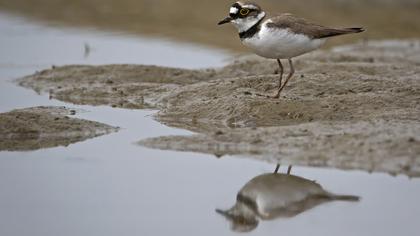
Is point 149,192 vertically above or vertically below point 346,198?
below

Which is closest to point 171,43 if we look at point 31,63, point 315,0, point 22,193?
point 31,63

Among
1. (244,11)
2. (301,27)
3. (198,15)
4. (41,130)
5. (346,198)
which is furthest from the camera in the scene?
(198,15)

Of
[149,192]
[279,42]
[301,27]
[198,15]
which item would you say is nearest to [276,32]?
[279,42]

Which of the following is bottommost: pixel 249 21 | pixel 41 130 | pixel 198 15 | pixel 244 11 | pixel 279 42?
pixel 41 130

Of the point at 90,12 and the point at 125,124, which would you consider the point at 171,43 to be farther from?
the point at 125,124

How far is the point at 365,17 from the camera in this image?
17844 mm

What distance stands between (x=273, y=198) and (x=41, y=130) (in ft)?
10.0

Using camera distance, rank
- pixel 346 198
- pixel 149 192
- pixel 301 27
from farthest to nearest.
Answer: pixel 301 27 → pixel 149 192 → pixel 346 198

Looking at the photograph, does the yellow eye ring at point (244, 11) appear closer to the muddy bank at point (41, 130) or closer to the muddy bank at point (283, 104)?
the muddy bank at point (283, 104)

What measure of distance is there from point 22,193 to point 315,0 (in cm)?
1257

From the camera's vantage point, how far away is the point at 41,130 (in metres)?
8.96

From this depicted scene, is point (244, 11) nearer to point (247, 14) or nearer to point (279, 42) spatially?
point (247, 14)

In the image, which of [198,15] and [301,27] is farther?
[198,15]

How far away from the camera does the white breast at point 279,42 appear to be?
30.1ft
